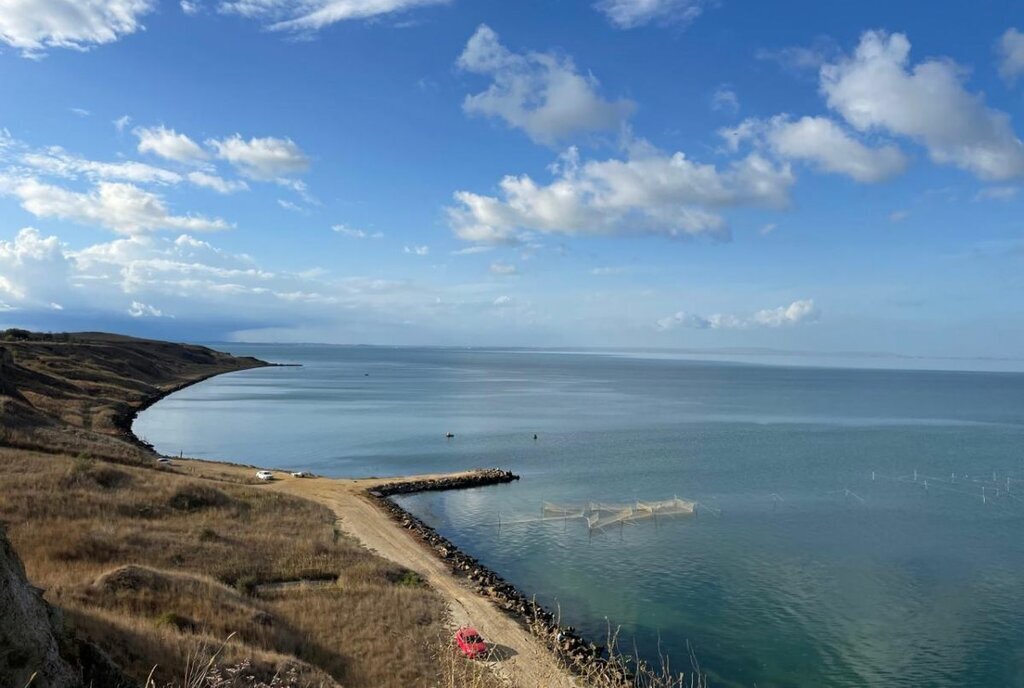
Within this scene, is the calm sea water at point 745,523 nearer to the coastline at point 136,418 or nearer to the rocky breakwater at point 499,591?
the rocky breakwater at point 499,591

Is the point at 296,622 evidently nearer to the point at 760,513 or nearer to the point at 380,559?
the point at 380,559

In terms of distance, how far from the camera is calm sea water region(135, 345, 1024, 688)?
102ft

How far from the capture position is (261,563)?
32.1 m

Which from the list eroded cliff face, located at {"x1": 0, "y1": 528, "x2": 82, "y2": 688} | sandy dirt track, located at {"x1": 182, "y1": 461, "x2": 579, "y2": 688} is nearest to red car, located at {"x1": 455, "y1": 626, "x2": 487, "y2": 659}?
sandy dirt track, located at {"x1": 182, "y1": 461, "x2": 579, "y2": 688}

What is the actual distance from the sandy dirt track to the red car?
0.67m

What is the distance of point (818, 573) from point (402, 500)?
3365 centimetres

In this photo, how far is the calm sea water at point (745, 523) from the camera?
30.9 m

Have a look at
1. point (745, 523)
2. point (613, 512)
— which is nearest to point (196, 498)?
point (613, 512)

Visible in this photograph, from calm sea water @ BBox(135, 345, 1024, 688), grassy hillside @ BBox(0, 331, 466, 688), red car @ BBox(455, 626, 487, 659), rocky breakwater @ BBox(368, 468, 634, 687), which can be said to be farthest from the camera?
calm sea water @ BBox(135, 345, 1024, 688)

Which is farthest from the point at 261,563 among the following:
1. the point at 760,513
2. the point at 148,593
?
the point at 760,513

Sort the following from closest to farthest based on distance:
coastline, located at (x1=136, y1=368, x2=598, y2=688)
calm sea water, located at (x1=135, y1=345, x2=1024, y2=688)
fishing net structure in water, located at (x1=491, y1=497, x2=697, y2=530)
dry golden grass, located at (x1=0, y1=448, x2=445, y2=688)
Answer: dry golden grass, located at (x1=0, y1=448, x2=445, y2=688)
coastline, located at (x1=136, y1=368, x2=598, y2=688)
calm sea water, located at (x1=135, y1=345, x2=1024, y2=688)
fishing net structure in water, located at (x1=491, y1=497, x2=697, y2=530)

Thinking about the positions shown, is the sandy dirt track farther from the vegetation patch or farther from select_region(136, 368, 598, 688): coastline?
the vegetation patch

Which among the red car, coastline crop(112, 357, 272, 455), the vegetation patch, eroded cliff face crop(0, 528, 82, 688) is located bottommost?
coastline crop(112, 357, 272, 455)

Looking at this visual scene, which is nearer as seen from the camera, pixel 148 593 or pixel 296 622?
pixel 148 593
